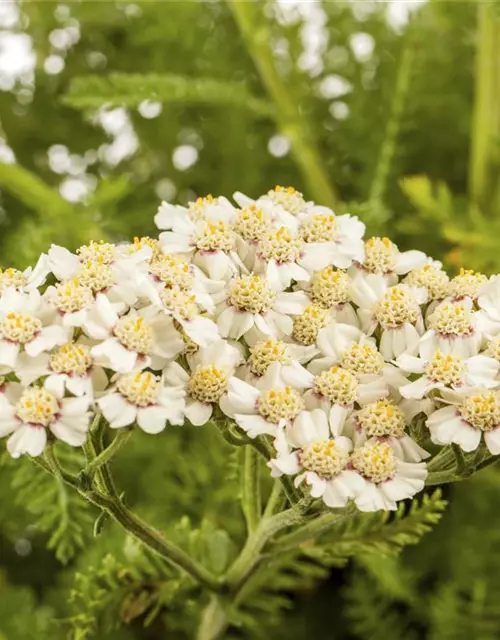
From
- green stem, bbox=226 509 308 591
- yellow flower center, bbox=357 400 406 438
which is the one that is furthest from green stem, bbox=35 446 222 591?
yellow flower center, bbox=357 400 406 438

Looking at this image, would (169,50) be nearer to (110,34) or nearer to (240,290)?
(110,34)

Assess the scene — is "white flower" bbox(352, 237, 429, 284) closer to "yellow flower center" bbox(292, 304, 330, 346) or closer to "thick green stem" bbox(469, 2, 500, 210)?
"yellow flower center" bbox(292, 304, 330, 346)


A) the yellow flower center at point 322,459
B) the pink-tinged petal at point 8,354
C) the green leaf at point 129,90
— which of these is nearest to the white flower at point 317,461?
the yellow flower center at point 322,459

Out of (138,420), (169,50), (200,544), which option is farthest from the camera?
(169,50)

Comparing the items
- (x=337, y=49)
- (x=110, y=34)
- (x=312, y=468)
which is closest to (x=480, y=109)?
(x=337, y=49)

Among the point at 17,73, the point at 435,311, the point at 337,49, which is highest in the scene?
the point at 337,49
